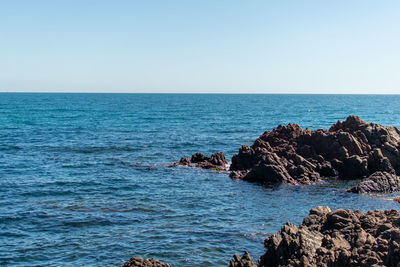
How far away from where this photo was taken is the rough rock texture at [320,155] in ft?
121

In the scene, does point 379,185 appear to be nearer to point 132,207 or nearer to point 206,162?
point 206,162

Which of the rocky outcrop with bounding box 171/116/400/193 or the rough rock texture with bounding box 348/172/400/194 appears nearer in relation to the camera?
the rough rock texture with bounding box 348/172/400/194

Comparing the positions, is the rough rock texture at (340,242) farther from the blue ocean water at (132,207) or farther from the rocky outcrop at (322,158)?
the rocky outcrop at (322,158)

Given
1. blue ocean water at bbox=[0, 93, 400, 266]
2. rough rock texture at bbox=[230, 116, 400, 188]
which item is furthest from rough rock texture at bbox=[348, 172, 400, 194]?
rough rock texture at bbox=[230, 116, 400, 188]

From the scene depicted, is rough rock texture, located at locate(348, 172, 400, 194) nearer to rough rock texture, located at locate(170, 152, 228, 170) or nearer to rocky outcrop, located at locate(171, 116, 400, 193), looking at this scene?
rocky outcrop, located at locate(171, 116, 400, 193)

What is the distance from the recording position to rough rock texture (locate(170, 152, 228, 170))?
4319 centimetres

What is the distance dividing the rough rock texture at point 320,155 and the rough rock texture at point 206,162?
2307 mm

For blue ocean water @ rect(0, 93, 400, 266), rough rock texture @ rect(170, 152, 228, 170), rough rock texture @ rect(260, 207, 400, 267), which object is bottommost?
blue ocean water @ rect(0, 93, 400, 266)

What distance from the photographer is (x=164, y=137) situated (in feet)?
219

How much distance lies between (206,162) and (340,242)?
28.0 meters

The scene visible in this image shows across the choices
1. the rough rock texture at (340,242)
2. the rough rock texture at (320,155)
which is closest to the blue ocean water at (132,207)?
the rough rock texture at (320,155)

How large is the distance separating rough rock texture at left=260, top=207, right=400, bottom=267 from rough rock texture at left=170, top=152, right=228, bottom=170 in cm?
2309

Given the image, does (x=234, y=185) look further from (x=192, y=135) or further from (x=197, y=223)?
(x=192, y=135)

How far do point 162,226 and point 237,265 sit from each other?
8995 mm
